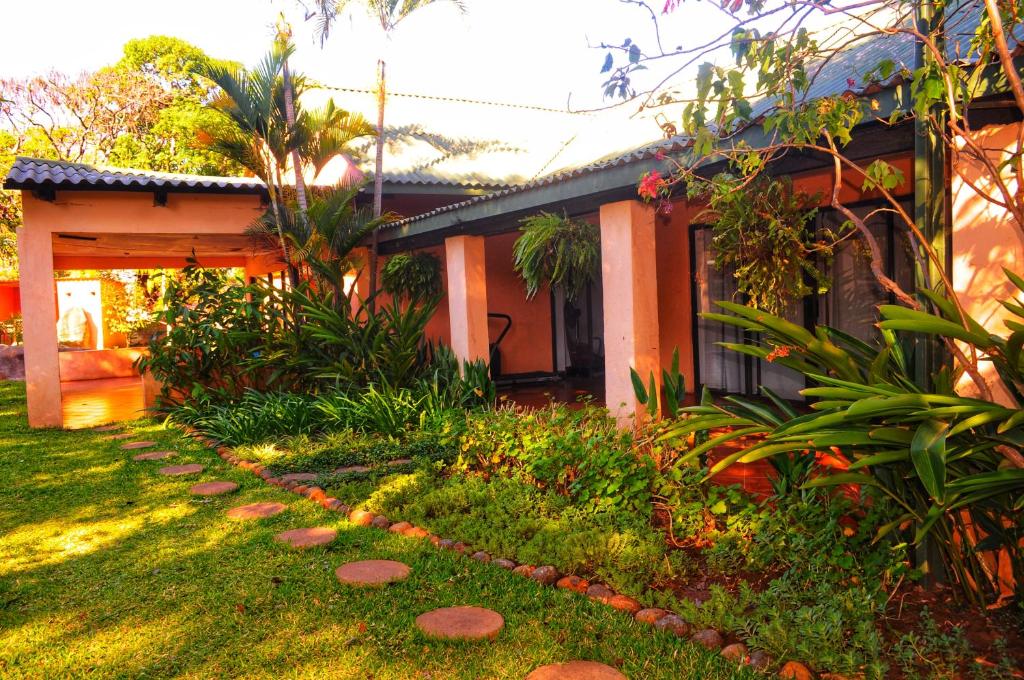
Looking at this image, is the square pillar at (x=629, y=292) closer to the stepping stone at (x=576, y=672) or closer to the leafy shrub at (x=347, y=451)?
the leafy shrub at (x=347, y=451)

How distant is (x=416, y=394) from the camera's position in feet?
26.3

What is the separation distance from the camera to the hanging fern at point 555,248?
693cm

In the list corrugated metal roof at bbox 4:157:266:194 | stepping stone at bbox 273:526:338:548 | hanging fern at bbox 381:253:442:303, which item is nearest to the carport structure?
corrugated metal roof at bbox 4:157:266:194

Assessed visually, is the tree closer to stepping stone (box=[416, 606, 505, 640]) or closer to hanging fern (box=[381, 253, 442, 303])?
stepping stone (box=[416, 606, 505, 640])

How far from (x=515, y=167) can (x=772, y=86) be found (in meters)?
9.39

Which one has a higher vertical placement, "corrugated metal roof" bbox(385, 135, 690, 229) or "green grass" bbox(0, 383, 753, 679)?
"corrugated metal roof" bbox(385, 135, 690, 229)

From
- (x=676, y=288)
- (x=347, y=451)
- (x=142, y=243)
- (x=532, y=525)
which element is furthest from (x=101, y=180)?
(x=532, y=525)

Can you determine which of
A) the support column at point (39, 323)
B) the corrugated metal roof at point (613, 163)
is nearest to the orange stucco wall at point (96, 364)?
the support column at point (39, 323)

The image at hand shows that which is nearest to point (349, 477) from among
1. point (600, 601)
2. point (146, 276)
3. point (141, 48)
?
point (600, 601)

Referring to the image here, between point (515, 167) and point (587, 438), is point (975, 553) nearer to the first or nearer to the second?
point (587, 438)

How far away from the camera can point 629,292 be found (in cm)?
642

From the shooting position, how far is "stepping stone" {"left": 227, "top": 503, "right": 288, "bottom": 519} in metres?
5.21

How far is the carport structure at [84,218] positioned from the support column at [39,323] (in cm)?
1

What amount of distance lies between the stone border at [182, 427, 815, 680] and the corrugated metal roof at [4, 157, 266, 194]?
5135mm
